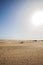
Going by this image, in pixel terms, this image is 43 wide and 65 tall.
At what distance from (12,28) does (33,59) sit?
30 cm

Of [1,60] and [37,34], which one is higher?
[37,34]

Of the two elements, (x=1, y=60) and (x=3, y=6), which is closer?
(x=1, y=60)

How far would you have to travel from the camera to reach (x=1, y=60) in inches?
30.4

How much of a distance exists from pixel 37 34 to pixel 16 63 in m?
0.29

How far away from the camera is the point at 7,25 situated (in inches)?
34.0

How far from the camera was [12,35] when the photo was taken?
855 mm

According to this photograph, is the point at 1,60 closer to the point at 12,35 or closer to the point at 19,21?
the point at 12,35

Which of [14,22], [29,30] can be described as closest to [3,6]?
[14,22]

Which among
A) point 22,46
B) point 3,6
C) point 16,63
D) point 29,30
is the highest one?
point 3,6

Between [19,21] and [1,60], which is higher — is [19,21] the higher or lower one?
the higher one

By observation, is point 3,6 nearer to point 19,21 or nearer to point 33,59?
point 19,21

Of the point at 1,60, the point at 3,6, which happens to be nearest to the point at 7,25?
the point at 3,6

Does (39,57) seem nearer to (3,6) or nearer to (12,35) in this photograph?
(12,35)

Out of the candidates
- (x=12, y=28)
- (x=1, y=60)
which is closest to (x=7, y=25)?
(x=12, y=28)
